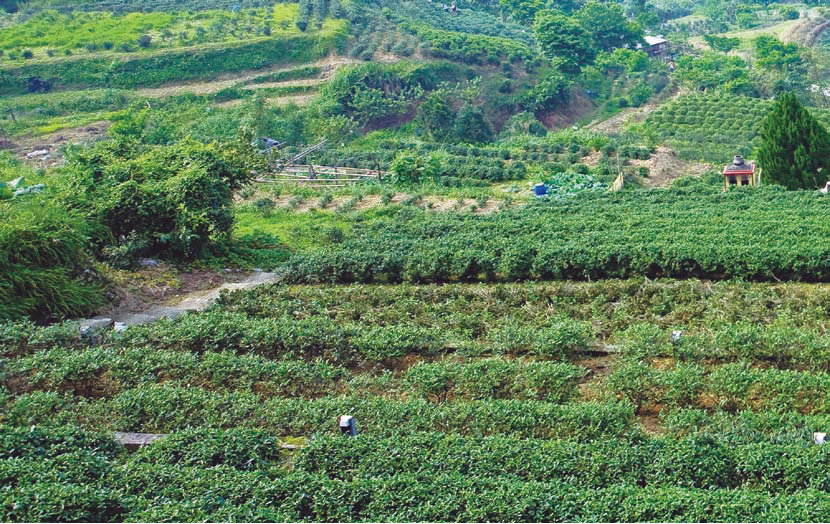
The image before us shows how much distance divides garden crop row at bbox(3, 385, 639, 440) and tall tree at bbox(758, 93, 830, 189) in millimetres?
15947

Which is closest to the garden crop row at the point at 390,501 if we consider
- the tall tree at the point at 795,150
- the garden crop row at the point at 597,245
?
the garden crop row at the point at 597,245

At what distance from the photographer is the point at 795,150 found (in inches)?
935

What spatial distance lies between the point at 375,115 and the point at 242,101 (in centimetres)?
566

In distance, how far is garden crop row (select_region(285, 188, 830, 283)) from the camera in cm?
1597

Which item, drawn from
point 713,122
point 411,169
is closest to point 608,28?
point 713,122

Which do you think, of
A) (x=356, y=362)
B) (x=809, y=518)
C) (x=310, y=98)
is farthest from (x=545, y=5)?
(x=809, y=518)

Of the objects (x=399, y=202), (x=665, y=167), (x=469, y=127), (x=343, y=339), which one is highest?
(x=469, y=127)

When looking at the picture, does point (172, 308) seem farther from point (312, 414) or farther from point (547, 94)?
point (547, 94)

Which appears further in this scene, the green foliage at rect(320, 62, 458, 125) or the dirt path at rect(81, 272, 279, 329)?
the green foliage at rect(320, 62, 458, 125)

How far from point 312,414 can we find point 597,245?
8333 mm

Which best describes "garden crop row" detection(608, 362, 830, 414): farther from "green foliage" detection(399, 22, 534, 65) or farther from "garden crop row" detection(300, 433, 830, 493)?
"green foliage" detection(399, 22, 534, 65)

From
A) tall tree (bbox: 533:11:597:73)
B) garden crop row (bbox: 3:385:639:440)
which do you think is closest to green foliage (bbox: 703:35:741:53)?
tall tree (bbox: 533:11:597:73)

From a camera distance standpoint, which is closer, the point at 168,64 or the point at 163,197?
the point at 163,197

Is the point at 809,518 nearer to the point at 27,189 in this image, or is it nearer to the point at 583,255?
the point at 583,255
